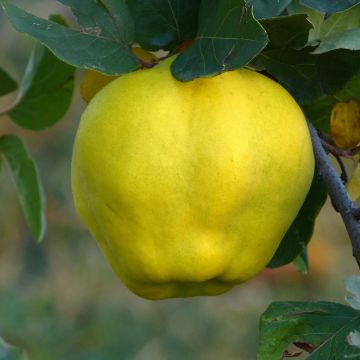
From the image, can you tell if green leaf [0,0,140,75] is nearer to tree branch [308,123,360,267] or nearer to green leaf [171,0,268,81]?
green leaf [171,0,268,81]

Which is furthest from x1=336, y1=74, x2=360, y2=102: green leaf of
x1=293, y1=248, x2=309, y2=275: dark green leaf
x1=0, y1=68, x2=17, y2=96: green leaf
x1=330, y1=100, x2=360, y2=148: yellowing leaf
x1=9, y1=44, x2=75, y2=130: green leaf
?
x1=0, y1=68, x2=17, y2=96: green leaf

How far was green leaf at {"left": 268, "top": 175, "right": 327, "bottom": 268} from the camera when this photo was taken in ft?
3.26

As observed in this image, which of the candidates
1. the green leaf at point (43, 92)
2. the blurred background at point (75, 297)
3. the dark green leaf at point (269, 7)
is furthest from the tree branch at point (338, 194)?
the blurred background at point (75, 297)

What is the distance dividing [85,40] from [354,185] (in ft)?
0.97

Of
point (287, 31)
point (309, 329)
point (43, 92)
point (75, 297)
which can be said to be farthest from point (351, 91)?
point (75, 297)

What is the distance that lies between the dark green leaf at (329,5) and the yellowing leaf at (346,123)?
0.12m

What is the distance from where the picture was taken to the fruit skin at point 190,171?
772 millimetres

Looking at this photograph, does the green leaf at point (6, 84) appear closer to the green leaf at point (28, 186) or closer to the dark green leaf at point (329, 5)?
the green leaf at point (28, 186)

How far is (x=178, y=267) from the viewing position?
81cm

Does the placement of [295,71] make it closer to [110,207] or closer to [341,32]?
[341,32]

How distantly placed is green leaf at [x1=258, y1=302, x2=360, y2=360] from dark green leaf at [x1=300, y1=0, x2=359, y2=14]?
0.26m

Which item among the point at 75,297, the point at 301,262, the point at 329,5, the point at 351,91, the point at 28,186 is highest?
the point at 329,5

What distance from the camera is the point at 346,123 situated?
3.04 ft

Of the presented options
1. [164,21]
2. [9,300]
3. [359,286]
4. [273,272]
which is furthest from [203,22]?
[273,272]
